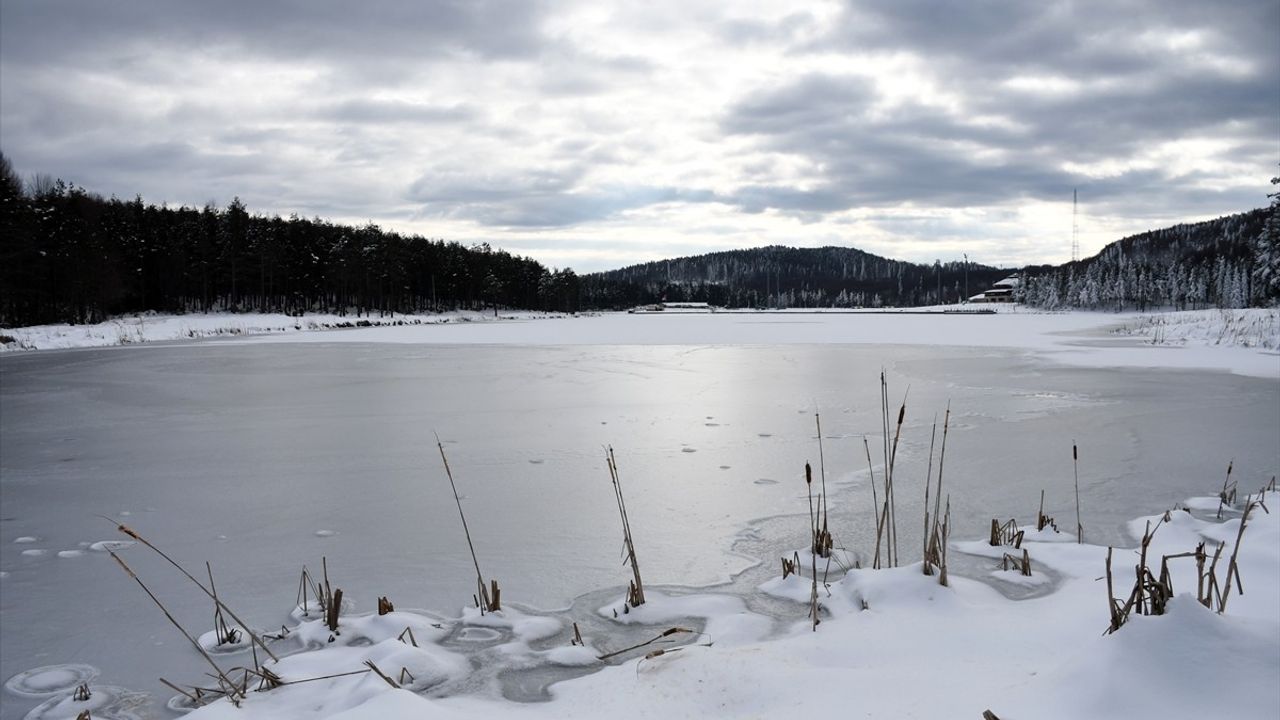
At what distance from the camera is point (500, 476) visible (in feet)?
21.0

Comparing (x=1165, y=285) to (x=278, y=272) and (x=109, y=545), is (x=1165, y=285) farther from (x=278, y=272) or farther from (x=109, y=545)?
(x=109, y=545)

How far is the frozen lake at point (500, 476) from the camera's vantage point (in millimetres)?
3908

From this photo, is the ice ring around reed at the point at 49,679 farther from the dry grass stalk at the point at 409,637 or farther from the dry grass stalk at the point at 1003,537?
the dry grass stalk at the point at 1003,537

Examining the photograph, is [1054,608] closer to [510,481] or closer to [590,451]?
[510,481]

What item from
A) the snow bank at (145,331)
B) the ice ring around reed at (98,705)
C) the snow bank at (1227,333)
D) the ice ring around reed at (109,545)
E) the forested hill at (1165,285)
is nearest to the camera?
the ice ring around reed at (98,705)

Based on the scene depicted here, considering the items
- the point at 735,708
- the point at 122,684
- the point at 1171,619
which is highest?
the point at 1171,619

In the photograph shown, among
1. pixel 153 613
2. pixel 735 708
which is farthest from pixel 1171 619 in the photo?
pixel 153 613

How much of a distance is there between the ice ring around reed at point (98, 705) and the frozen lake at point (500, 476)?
6 cm

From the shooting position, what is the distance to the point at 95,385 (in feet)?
48.7

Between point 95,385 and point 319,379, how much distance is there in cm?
431

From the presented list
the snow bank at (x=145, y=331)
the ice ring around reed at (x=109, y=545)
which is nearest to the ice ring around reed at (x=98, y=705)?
the ice ring around reed at (x=109, y=545)

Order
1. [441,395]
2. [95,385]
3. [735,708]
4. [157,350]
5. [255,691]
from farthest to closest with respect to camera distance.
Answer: [157,350] < [95,385] < [441,395] < [255,691] < [735,708]

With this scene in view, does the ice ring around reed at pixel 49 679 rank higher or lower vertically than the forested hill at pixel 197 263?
lower

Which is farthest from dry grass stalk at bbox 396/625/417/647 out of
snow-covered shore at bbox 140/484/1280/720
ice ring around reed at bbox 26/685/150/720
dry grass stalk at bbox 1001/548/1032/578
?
dry grass stalk at bbox 1001/548/1032/578
